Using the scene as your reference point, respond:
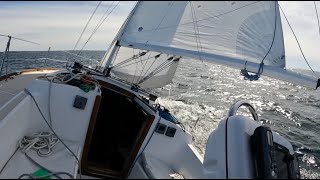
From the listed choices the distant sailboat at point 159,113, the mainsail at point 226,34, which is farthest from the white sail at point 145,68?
the mainsail at point 226,34

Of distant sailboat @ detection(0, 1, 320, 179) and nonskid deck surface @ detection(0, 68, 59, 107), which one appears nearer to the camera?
distant sailboat @ detection(0, 1, 320, 179)

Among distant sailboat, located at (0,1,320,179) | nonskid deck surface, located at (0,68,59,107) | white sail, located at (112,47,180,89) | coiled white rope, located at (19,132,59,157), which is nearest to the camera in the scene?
distant sailboat, located at (0,1,320,179)

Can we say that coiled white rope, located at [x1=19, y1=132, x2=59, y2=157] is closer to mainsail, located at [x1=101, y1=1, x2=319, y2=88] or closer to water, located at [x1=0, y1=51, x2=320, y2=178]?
mainsail, located at [x1=101, y1=1, x2=319, y2=88]

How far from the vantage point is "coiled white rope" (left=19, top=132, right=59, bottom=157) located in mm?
4137

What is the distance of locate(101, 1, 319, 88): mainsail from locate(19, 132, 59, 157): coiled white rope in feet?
6.23

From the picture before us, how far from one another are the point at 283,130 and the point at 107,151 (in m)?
8.01

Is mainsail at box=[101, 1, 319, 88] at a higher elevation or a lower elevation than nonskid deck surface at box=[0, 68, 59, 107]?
higher

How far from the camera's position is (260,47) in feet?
14.9

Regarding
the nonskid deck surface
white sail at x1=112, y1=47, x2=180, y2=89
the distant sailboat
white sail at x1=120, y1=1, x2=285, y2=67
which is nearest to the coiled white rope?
the distant sailboat

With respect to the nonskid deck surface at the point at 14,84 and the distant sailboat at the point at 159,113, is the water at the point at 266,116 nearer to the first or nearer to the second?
the nonskid deck surface at the point at 14,84

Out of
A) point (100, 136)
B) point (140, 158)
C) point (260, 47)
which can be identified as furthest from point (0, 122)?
point (260, 47)

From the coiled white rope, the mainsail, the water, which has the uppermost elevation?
the mainsail

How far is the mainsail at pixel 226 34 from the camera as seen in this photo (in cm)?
436

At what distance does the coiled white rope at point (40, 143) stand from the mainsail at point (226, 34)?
6.23 feet
